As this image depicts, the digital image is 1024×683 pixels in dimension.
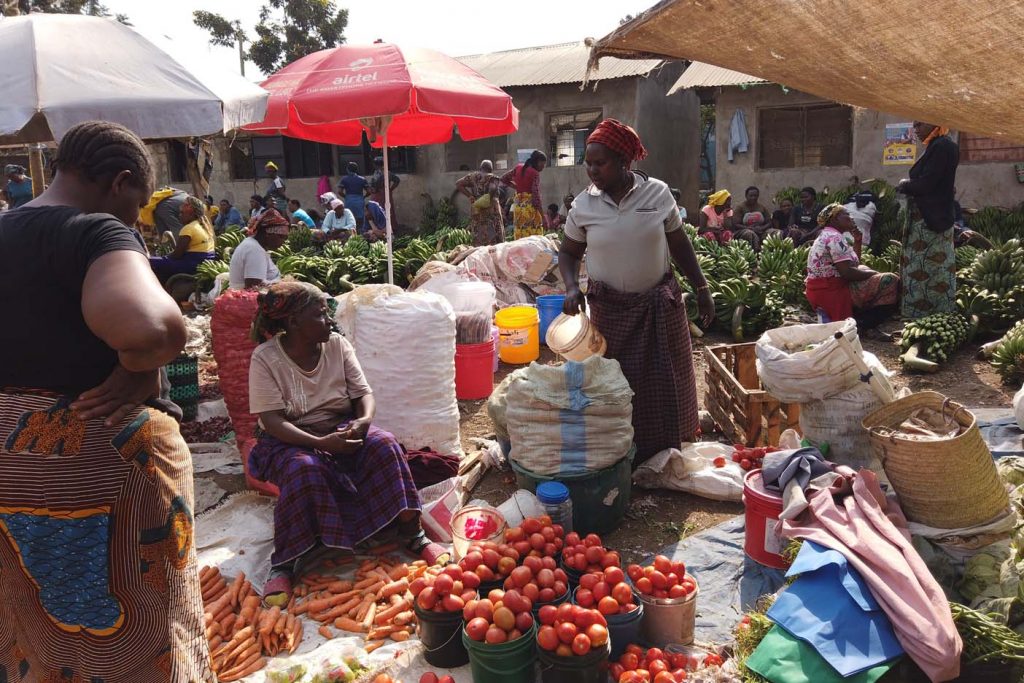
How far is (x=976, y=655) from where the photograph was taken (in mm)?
2227

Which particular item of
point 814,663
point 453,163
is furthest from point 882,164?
point 814,663

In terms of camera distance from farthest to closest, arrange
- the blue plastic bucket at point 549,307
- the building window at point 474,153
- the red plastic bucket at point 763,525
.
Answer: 1. the building window at point 474,153
2. the blue plastic bucket at point 549,307
3. the red plastic bucket at point 763,525

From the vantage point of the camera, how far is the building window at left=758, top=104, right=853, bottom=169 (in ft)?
41.1

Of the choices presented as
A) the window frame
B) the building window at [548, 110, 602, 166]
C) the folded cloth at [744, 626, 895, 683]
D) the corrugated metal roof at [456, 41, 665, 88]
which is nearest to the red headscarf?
the folded cloth at [744, 626, 895, 683]

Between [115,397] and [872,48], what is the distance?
8.02 ft

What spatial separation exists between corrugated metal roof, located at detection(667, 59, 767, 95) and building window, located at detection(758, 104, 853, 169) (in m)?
0.91

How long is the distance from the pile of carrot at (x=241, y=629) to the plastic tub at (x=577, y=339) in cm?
185

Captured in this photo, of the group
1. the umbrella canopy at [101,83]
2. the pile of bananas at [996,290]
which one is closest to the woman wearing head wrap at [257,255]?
the umbrella canopy at [101,83]

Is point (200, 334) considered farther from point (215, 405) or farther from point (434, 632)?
point (434, 632)

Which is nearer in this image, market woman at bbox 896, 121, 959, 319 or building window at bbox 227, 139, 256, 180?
market woman at bbox 896, 121, 959, 319

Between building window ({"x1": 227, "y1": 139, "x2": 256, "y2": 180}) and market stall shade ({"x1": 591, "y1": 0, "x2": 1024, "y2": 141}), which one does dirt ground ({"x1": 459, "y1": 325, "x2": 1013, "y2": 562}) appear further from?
building window ({"x1": 227, "y1": 139, "x2": 256, "y2": 180})

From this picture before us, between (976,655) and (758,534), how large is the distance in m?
0.85

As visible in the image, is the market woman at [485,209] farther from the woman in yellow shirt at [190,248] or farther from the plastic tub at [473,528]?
the plastic tub at [473,528]

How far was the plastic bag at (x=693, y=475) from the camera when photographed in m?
3.80
